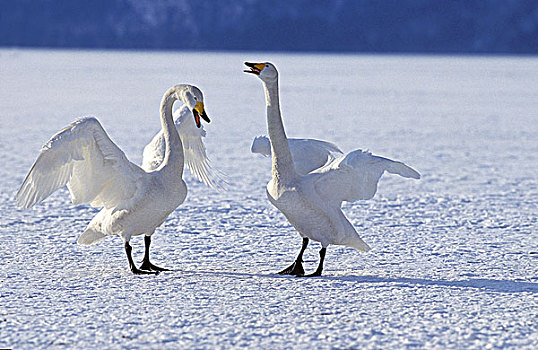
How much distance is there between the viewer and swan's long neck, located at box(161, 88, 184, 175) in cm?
462

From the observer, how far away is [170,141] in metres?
4.70

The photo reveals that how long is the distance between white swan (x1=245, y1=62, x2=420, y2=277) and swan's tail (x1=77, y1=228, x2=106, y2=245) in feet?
3.43

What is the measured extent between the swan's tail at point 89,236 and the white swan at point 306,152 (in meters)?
1.10

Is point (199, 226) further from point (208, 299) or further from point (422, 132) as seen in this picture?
point (422, 132)

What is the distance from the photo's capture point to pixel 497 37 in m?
84.8

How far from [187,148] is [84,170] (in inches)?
39.3

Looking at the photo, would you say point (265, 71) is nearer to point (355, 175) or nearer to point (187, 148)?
point (355, 175)

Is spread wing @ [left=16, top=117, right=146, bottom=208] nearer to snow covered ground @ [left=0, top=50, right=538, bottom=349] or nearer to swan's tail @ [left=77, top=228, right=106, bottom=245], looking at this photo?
swan's tail @ [left=77, top=228, right=106, bottom=245]

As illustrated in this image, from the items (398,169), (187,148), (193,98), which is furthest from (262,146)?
(398,169)

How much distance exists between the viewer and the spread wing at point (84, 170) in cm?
438

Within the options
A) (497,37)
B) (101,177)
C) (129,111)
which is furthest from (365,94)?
(497,37)

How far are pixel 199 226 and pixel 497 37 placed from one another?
275 feet

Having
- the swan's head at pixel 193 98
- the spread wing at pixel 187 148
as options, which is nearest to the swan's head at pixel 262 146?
the spread wing at pixel 187 148

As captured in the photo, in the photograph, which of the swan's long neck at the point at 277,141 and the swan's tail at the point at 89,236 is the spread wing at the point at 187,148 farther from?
the swan's long neck at the point at 277,141
